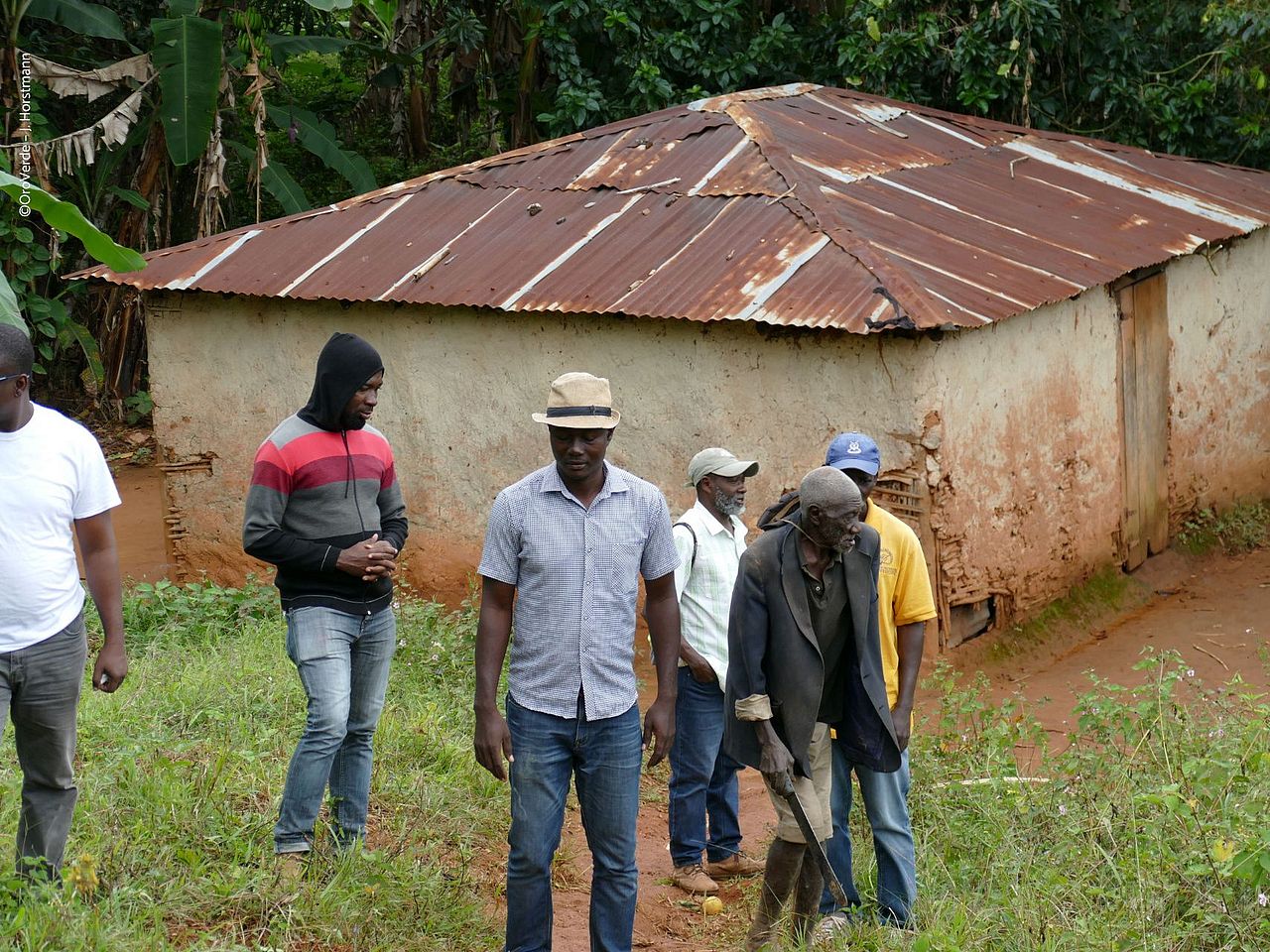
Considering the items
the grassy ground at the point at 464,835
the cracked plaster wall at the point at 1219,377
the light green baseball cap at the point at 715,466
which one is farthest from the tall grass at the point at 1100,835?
the cracked plaster wall at the point at 1219,377

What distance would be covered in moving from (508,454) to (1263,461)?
5763mm

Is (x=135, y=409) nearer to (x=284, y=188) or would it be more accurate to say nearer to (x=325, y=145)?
(x=284, y=188)

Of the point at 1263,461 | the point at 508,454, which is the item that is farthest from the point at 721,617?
the point at 1263,461

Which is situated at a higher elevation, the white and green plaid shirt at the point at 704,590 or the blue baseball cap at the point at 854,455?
the blue baseball cap at the point at 854,455

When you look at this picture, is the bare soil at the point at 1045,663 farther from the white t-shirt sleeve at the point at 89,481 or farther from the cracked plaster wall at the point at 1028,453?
the white t-shirt sleeve at the point at 89,481

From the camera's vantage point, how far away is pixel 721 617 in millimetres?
5172

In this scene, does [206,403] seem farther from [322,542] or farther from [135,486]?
[322,542]

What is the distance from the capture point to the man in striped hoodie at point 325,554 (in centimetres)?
435

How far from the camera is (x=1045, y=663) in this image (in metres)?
8.24

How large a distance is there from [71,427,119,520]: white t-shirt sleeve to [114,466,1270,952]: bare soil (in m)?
2.10

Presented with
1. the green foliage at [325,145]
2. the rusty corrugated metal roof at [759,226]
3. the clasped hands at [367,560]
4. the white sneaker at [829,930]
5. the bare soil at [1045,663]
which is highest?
the green foliage at [325,145]

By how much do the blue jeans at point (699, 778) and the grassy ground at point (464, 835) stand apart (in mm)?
334

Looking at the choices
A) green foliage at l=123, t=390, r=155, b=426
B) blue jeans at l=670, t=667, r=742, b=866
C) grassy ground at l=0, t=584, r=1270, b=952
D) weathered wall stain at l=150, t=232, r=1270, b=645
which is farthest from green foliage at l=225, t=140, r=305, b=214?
blue jeans at l=670, t=667, r=742, b=866

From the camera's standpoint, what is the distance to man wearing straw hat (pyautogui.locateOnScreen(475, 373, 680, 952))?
12.9ft
